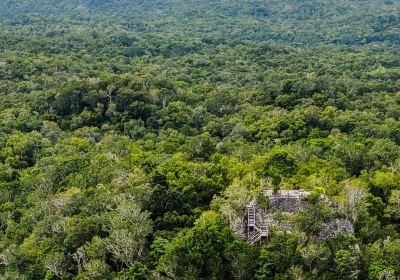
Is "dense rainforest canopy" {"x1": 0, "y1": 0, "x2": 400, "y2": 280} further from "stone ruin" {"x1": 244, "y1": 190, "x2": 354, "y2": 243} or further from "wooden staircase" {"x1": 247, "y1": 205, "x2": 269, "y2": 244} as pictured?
"wooden staircase" {"x1": 247, "y1": 205, "x2": 269, "y2": 244}

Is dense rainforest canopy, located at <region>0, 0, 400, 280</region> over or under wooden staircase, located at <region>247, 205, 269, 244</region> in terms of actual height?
under

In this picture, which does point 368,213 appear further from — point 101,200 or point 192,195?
point 101,200

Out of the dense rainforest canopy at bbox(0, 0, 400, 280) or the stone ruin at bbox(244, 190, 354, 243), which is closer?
the dense rainforest canopy at bbox(0, 0, 400, 280)

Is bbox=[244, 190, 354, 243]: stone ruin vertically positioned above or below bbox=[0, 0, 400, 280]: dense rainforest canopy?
above

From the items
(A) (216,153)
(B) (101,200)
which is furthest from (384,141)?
(B) (101,200)

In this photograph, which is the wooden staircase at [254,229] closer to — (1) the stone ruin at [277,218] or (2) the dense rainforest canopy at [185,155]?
(1) the stone ruin at [277,218]

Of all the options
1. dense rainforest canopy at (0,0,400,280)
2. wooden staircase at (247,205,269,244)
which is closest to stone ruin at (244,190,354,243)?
wooden staircase at (247,205,269,244)
